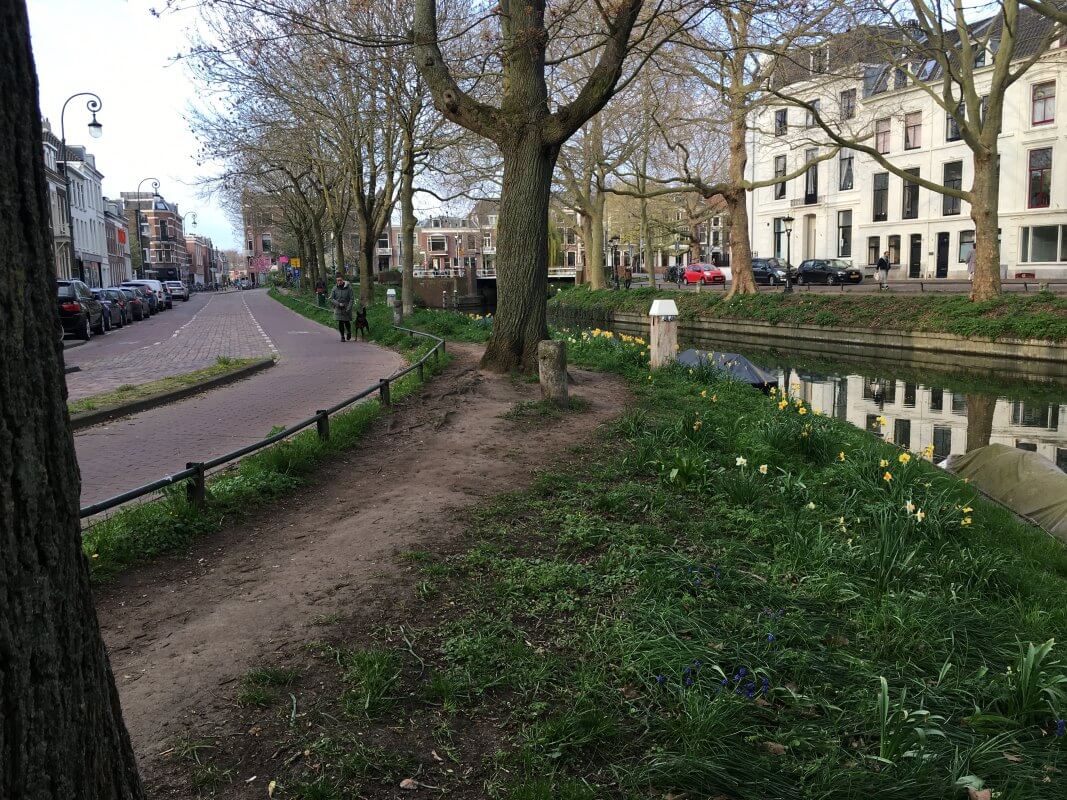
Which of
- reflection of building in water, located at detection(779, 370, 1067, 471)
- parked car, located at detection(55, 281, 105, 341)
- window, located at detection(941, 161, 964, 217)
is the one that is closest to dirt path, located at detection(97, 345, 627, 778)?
reflection of building in water, located at detection(779, 370, 1067, 471)

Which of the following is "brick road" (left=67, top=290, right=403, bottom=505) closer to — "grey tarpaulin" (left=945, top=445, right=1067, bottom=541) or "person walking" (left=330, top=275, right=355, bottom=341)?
"person walking" (left=330, top=275, right=355, bottom=341)

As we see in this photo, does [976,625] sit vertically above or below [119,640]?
below

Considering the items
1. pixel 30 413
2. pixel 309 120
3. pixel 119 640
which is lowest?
pixel 119 640

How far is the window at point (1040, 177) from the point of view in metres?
37.8

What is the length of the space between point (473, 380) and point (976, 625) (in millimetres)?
7827

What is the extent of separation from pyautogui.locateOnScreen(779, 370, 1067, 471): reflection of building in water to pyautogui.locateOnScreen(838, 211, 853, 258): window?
34396 mm

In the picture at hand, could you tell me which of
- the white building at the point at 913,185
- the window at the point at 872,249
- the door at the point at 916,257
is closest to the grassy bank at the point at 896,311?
the white building at the point at 913,185

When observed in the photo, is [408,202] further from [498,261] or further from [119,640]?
[119,640]

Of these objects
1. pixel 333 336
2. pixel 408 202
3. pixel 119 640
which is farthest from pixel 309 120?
pixel 119 640

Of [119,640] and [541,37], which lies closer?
[119,640]

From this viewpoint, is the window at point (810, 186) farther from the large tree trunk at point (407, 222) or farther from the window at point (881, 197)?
the large tree trunk at point (407, 222)

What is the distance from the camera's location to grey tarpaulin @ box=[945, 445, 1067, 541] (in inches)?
308

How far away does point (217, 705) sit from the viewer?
339 centimetres

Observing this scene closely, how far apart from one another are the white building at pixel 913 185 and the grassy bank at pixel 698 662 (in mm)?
22729
